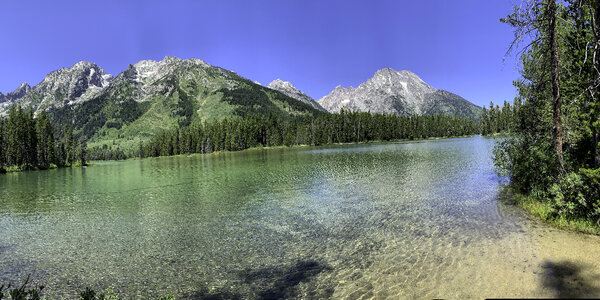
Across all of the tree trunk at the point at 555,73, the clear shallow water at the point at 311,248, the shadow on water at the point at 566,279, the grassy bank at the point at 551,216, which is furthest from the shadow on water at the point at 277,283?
Answer: the tree trunk at the point at 555,73

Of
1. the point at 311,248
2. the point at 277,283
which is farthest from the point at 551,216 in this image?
the point at 277,283

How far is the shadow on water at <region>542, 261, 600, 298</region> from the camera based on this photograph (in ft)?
26.1

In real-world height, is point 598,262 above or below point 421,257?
above

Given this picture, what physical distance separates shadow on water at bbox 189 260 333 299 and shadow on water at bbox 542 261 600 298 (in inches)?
270

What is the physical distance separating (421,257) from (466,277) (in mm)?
2444

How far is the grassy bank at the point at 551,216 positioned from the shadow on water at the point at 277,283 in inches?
481

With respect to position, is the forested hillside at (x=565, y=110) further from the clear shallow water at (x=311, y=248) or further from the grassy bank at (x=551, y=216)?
the clear shallow water at (x=311, y=248)

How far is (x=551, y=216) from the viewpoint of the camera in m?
15.4

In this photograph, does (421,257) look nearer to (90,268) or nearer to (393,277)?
(393,277)

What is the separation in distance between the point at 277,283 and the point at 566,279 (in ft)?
31.5

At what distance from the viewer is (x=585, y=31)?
15086 mm

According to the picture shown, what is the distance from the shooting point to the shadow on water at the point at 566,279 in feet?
26.1

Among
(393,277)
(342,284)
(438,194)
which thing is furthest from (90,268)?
(438,194)

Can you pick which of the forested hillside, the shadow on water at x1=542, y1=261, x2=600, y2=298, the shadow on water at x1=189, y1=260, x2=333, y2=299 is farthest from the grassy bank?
the shadow on water at x1=189, y1=260, x2=333, y2=299
